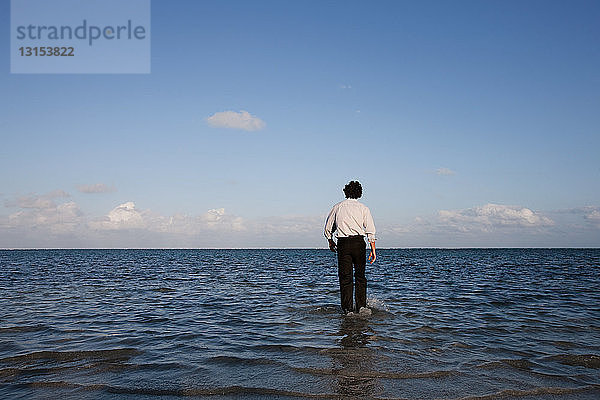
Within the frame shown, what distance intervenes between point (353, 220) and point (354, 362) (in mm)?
3484

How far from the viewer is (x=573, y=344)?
259 inches

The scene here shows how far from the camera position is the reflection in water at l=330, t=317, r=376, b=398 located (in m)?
4.45

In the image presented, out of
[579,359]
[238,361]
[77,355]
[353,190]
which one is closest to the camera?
[238,361]

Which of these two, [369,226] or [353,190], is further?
[353,190]

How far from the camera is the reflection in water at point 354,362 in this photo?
14.6ft

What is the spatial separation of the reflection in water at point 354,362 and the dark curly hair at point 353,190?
247 centimetres

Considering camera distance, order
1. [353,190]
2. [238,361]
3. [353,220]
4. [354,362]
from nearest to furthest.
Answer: [354,362] < [238,361] < [353,220] < [353,190]

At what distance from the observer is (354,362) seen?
5418 millimetres

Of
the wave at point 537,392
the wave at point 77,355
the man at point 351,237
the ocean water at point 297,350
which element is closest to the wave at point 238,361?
the ocean water at point 297,350

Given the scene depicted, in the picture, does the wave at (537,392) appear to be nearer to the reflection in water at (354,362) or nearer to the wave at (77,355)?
the reflection in water at (354,362)

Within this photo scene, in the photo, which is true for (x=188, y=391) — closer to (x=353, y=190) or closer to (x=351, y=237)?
(x=351, y=237)

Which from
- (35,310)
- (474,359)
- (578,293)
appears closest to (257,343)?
(474,359)

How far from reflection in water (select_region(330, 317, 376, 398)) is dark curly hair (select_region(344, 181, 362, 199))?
8.10ft

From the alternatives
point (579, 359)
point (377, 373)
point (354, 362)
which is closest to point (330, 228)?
point (354, 362)
